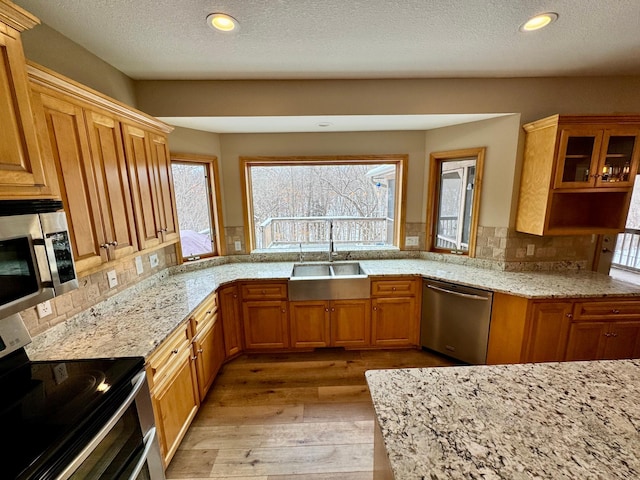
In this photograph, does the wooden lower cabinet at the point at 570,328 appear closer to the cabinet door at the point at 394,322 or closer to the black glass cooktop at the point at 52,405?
the cabinet door at the point at 394,322

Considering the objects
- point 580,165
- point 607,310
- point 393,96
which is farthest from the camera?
point 393,96

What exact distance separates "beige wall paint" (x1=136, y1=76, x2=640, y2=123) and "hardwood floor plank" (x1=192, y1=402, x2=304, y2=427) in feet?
8.20

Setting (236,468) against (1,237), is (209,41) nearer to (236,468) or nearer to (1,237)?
(1,237)

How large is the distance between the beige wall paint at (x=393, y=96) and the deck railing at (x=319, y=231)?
4.74ft

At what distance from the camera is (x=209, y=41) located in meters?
1.70

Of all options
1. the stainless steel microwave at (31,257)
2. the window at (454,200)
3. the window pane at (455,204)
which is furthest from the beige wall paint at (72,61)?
the window pane at (455,204)

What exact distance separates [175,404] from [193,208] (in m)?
1.91

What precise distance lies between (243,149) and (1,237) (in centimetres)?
231

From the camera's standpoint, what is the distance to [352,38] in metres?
1.68

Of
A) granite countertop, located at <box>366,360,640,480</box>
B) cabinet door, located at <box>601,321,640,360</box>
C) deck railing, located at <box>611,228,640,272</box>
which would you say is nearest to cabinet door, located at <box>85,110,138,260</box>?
granite countertop, located at <box>366,360,640,480</box>

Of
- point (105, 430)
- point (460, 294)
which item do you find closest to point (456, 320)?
point (460, 294)

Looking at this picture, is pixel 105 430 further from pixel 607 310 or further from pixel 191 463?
pixel 607 310

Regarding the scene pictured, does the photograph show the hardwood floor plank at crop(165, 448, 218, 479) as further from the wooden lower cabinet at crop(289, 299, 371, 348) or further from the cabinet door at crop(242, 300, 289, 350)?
the wooden lower cabinet at crop(289, 299, 371, 348)

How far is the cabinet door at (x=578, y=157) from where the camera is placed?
82.2 inches
